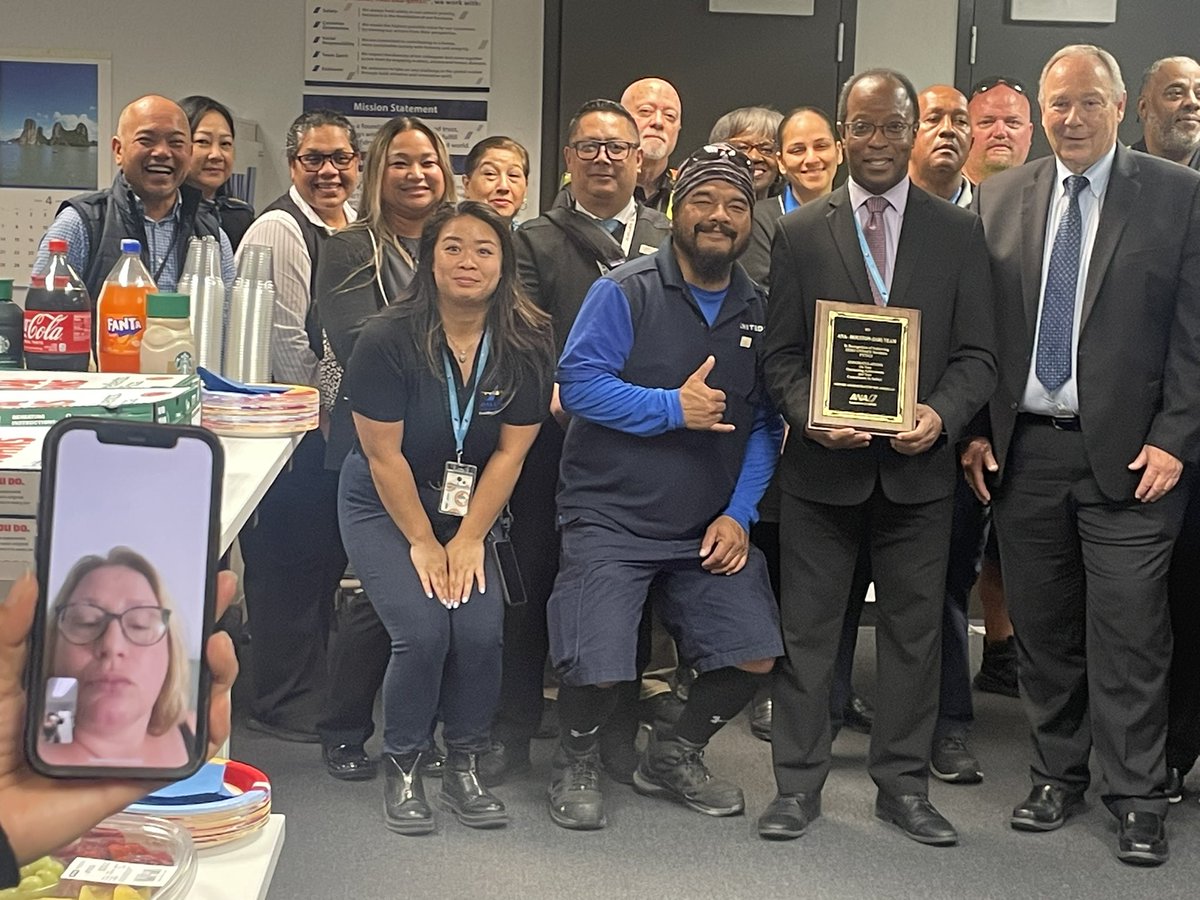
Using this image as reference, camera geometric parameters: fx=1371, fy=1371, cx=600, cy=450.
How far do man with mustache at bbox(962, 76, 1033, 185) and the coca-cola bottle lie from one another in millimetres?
2825

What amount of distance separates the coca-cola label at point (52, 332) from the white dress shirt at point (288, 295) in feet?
3.92

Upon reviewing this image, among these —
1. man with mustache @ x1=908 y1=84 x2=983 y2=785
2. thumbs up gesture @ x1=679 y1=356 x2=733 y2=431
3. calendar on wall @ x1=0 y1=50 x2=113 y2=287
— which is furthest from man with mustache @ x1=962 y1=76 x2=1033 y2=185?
calendar on wall @ x1=0 y1=50 x2=113 y2=287

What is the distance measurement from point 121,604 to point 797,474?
7.41 ft

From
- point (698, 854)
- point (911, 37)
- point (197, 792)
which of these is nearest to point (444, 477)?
point (698, 854)

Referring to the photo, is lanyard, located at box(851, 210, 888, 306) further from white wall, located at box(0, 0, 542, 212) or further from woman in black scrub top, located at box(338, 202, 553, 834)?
white wall, located at box(0, 0, 542, 212)

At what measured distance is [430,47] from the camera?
565cm

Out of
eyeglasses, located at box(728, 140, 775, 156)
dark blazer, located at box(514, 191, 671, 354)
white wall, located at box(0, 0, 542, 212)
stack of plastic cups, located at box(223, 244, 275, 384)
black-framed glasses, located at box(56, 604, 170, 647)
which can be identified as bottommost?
black-framed glasses, located at box(56, 604, 170, 647)

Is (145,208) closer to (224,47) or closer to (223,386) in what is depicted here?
(223,386)

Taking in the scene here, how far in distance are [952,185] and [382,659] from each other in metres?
2.05

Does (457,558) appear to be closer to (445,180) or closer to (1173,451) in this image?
(445,180)

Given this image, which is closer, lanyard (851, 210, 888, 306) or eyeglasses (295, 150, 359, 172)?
lanyard (851, 210, 888, 306)

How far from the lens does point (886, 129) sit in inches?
121

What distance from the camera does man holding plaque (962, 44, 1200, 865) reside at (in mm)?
2973

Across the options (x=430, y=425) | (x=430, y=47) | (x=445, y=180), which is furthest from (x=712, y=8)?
(x=430, y=425)
